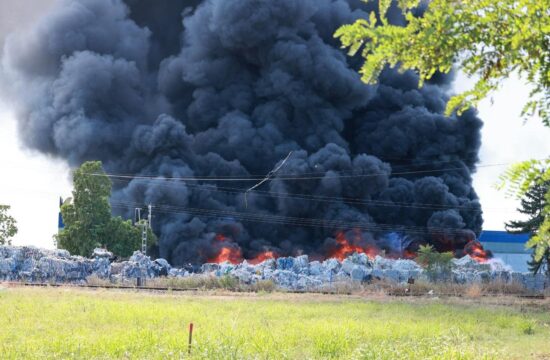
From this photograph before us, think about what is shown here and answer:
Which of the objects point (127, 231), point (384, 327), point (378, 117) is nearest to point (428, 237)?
point (378, 117)

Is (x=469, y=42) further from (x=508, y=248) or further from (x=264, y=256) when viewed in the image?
(x=508, y=248)

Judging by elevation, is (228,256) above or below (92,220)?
below

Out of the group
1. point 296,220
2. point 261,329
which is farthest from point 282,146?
point 261,329

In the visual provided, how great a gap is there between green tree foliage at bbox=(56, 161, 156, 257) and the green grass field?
21.3 meters

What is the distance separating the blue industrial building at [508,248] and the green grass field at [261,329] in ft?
198

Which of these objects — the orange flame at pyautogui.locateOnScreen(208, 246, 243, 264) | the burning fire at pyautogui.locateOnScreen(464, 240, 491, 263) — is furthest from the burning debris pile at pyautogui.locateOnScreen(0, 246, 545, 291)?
the burning fire at pyautogui.locateOnScreen(464, 240, 491, 263)

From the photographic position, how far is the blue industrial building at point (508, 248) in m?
87.4

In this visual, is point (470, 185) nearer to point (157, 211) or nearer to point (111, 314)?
point (157, 211)

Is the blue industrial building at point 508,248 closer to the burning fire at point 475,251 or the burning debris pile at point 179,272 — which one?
the burning fire at point 475,251

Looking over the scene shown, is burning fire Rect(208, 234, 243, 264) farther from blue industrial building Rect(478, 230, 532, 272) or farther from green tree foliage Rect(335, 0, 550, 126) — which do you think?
green tree foliage Rect(335, 0, 550, 126)

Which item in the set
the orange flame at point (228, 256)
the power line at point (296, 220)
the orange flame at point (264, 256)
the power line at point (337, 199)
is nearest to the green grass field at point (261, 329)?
the orange flame at point (228, 256)

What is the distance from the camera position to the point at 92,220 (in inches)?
2015

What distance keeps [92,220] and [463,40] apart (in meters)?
47.4

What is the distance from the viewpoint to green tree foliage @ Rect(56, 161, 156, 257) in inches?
2002
